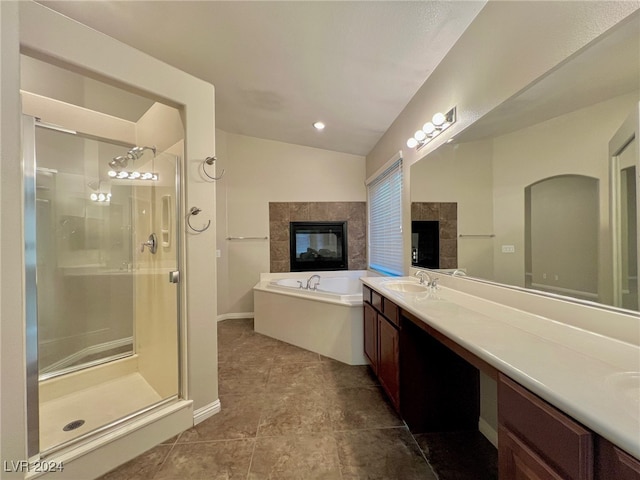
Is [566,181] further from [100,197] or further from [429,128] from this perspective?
[100,197]

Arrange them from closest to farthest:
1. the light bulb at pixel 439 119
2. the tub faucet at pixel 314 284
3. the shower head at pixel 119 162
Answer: the light bulb at pixel 439 119 < the shower head at pixel 119 162 < the tub faucet at pixel 314 284

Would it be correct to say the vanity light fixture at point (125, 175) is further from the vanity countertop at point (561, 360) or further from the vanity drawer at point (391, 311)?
the vanity countertop at point (561, 360)

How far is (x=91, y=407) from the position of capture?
1.79 metres

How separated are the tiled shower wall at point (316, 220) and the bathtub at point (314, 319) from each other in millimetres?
750

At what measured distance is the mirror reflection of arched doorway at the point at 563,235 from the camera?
1.01 meters

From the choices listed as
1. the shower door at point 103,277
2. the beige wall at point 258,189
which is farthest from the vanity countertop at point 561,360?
the beige wall at point 258,189

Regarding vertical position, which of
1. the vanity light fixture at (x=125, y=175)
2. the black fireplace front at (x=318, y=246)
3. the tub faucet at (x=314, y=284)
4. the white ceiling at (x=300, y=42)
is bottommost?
the tub faucet at (x=314, y=284)

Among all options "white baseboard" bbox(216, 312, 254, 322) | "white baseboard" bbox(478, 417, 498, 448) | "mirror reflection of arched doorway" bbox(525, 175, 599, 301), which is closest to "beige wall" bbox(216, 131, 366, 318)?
"white baseboard" bbox(216, 312, 254, 322)

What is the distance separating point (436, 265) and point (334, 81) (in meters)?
1.92

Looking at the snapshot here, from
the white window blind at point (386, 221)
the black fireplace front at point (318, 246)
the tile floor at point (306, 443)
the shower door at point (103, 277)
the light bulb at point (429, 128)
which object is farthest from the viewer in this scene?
the black fireplace front at point (318, 246)

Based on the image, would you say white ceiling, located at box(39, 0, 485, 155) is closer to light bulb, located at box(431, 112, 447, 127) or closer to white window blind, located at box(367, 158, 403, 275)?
light bulb, located at box(431, 112, 447, 127)

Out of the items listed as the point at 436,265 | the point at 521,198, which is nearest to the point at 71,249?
the point at 436,265

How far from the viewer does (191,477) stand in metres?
1.35

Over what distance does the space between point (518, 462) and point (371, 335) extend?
1.52 meters
